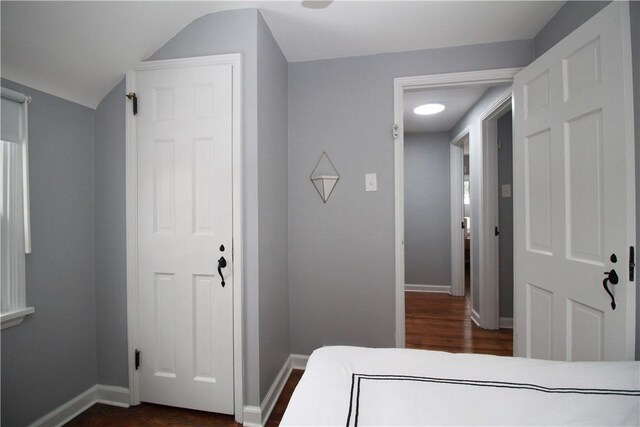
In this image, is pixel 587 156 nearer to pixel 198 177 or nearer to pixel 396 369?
pixel 396 369

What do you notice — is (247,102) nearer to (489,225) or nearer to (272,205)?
(272,205)

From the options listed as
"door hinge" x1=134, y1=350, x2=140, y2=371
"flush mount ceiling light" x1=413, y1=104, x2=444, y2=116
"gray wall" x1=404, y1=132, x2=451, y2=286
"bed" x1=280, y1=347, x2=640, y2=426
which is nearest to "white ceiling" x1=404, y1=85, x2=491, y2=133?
"flush mount ceiling light" x1=413, y1=104, x2=444, y2=116

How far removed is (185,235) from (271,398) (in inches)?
46.4

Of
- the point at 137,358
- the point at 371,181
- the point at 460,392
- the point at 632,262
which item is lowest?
the point at 137,358

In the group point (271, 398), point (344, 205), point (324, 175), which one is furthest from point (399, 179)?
point (271, 398)

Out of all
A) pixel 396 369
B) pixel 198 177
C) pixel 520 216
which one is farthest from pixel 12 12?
pixel 520 216

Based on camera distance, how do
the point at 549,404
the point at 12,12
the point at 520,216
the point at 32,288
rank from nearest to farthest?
the point at 549,404 < the point at 12,12 < the point at 32,288 < the point at 520,216

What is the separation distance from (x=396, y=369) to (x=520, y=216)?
5.09 feet

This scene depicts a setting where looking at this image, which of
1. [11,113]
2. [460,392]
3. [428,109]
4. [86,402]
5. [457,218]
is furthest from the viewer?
[457,218]

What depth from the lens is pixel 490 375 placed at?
2.90ft

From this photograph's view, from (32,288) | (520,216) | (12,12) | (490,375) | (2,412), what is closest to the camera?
(490,375)

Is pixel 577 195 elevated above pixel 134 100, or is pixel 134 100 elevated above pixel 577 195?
pixel 134 100

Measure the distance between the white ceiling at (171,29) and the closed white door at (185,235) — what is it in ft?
0.75

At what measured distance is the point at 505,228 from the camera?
9.54 feet
